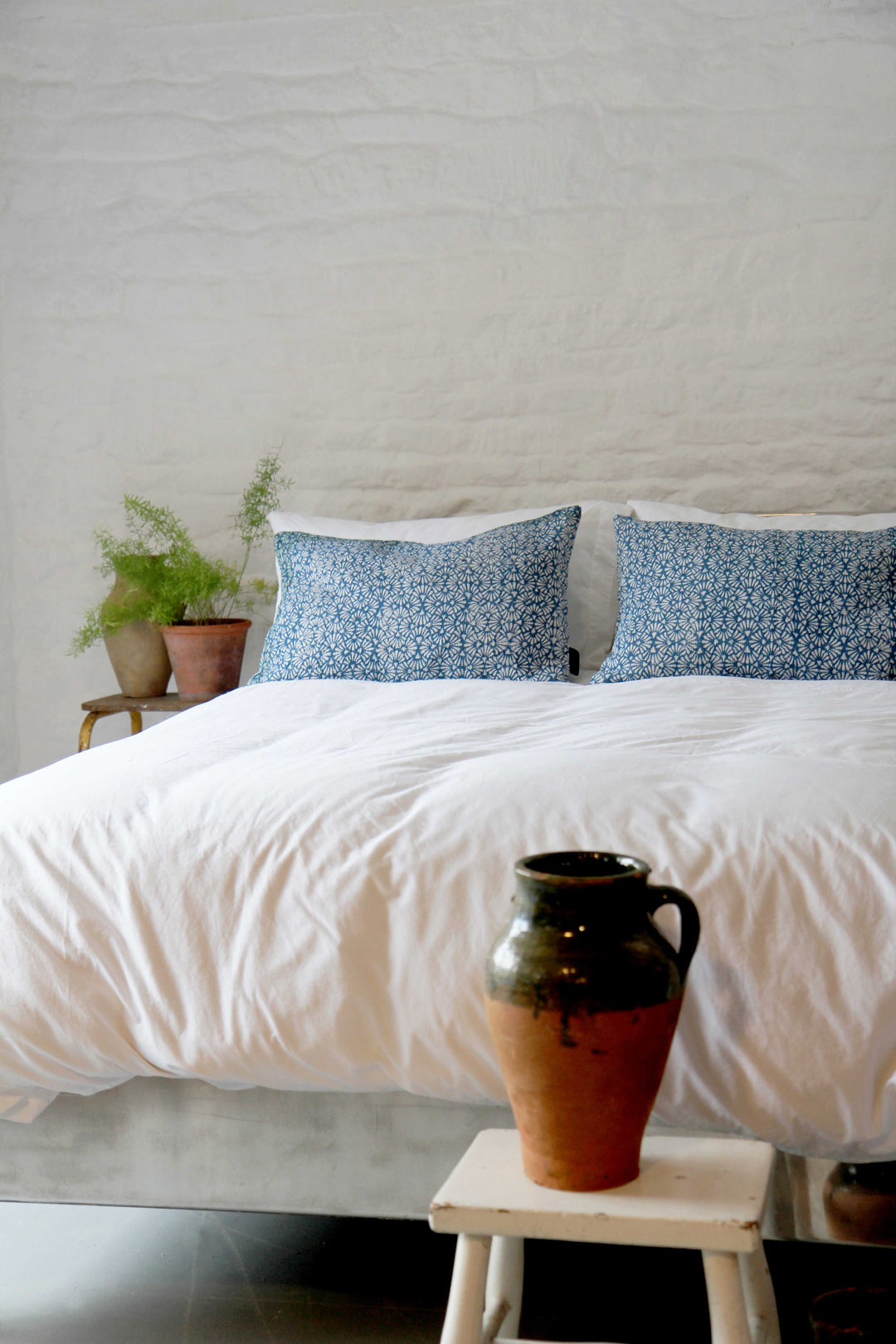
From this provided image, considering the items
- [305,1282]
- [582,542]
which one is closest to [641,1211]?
[305,1282]

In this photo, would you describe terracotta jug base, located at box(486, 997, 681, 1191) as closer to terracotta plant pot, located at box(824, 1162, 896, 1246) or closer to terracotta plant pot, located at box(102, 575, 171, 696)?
terracotta plant pot, located at box(824, 1162, 896, 1246)

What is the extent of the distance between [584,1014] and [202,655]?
2.51 metres

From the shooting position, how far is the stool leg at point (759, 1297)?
127cm

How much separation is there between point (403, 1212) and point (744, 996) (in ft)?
1.68

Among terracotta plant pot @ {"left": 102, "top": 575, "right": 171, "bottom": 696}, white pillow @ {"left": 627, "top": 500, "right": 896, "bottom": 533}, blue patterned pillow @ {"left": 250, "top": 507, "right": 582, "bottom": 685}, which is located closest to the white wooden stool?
blue patterned pillow @ {"left": 250, "top": 507, "right": 582, "bottom": 685}

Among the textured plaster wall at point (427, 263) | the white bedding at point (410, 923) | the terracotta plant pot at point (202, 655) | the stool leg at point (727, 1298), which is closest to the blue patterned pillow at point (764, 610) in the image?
the textured plaster wall at point (427, 263)

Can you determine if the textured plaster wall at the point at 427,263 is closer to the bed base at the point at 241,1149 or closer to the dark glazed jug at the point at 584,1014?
the bed base at the point at 241,1149

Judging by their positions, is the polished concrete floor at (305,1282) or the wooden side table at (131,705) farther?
the wooden side table at (131,705)

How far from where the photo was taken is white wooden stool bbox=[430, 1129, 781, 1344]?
3.50ft

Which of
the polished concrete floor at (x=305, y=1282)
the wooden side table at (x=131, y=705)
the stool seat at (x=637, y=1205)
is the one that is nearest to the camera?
the stool seat at (x=637, y=1205)

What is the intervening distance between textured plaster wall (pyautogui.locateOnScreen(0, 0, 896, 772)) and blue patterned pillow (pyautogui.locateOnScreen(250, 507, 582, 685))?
735 mm

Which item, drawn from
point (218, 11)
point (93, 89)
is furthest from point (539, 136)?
point (93, 89)

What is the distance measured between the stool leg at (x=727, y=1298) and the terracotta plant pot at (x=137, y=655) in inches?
109

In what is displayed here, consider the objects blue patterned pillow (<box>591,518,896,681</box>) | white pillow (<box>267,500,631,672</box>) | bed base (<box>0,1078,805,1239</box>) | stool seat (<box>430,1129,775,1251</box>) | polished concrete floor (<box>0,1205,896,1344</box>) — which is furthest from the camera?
white pillow (<box>267,500,631,672</box>)
